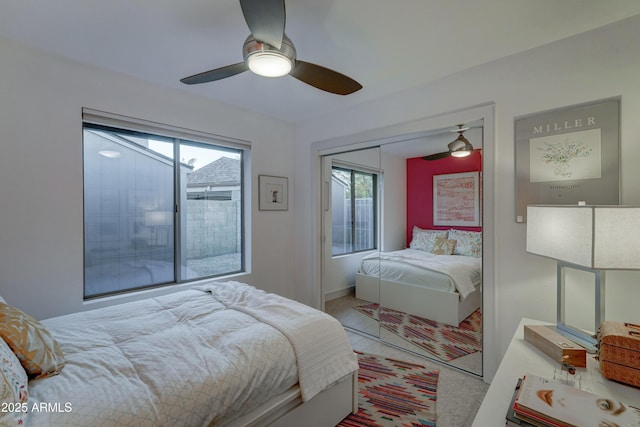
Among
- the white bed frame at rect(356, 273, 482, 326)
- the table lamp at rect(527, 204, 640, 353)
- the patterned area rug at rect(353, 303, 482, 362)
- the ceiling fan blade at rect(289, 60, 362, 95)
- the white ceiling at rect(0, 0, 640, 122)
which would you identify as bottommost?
the patterned area rug at rect(353, 303, 482, 362)

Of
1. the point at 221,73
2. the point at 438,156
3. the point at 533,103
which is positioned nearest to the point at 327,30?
the point at 221,73

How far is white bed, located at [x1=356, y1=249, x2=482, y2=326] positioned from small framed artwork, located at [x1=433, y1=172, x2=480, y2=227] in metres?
0.36

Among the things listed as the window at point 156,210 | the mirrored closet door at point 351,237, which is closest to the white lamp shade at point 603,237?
the mirrored closet door at point 351,237

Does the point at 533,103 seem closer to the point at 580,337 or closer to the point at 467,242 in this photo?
the point at 467,242

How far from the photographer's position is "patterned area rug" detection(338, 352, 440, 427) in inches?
72.2

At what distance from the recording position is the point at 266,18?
119 cm

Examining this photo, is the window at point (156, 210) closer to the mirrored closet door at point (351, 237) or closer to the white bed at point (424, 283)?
the mirrored closet door at point (351, 237)

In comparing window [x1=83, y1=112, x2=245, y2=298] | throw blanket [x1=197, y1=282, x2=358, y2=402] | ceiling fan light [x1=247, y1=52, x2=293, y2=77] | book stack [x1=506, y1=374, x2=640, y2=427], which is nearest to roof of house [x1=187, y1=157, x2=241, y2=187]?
window [x1=83, y1=112, x2=245, y2=298]

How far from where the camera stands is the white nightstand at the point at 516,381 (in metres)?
0.97

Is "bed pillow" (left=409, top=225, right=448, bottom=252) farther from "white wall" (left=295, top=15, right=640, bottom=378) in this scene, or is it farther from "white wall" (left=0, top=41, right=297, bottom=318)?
"white wall" (left=0, top=41, right=297, bottom=318)

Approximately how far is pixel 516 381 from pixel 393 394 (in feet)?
3.91

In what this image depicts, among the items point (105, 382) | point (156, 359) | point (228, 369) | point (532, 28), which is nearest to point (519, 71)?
point (532, 28)

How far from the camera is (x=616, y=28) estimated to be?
1699 mm

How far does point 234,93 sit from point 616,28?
2856mm
